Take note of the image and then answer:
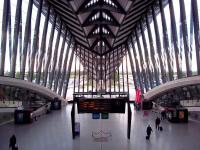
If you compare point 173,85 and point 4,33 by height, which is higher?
point 4,33

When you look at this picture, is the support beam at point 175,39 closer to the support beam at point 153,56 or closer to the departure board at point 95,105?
the support beam at point 153,56

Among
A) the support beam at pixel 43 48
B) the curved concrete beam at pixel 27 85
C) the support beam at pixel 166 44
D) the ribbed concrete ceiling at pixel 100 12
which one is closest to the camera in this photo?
the curved concrete beam at pixel 27 85

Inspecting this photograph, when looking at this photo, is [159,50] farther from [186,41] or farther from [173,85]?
[186,41]

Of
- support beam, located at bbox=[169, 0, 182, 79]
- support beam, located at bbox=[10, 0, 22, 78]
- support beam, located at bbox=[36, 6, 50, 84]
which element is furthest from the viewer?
support beam, located at bbox=[36, 6, 50, 84]

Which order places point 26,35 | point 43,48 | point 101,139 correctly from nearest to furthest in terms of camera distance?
point 101,139 → point 26,35 → point 43,48

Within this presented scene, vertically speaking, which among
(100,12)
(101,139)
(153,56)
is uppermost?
(100,12)

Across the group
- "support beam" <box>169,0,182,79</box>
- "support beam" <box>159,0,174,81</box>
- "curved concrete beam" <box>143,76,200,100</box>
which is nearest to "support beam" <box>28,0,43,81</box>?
"support beam" <box>159,0,174,81</box>

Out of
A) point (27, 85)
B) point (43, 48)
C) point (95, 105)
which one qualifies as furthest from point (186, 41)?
point (43, 48)

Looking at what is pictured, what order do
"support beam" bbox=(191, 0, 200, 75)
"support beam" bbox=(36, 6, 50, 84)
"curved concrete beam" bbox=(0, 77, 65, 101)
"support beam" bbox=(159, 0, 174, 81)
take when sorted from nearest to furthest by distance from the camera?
1. "support beam" bbox=(191, 0, 200, 75)
2. "curved concrete beam" bbox=(0, 77, 65, 101)
3. "support beam" bbox=(159, 0, 174, 81)
4. "support beam" bbox=(36, 6, 50, 84)

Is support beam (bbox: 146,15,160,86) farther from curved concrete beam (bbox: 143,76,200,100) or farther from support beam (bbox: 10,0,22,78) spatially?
support beam (bbox: 10,0,22,78)

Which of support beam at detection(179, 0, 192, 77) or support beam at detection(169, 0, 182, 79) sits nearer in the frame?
support beam at detection(179, 0, 192, 77)

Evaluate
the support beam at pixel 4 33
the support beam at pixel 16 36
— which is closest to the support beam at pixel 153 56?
the support beam at pixel 16 36

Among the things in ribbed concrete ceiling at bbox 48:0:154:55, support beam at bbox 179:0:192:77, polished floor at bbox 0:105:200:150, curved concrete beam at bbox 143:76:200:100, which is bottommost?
polished floor at bbox 0:105:200:150

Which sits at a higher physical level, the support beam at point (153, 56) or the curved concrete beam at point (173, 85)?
the support beam at point (153, 56)
